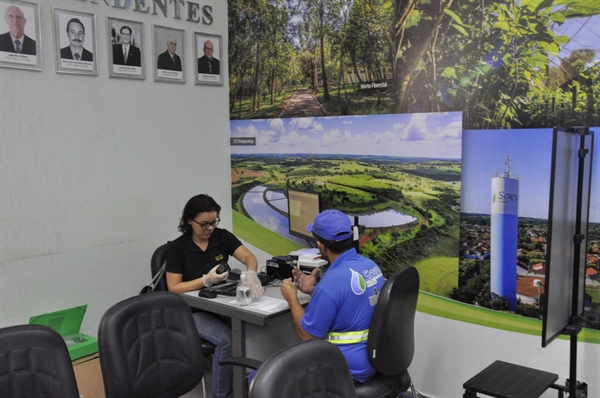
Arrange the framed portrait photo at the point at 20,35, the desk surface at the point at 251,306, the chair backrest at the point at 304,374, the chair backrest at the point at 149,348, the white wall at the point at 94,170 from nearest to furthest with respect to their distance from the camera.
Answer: the chair backrest at the point at 304,374 → the chair backrest at the point at 149,348 → the desk surface at the point at 251,306 → the framed portrait photo at the point at 20,35 → the white wall at the point at 94,170

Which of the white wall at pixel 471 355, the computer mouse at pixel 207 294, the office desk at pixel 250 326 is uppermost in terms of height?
the computer mouse at pixel 207 294

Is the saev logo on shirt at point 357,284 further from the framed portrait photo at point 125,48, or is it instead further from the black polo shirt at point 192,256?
the framed portrait photo at point 125,48

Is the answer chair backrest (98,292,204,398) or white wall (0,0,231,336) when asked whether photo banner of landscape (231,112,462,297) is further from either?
chair backrest (98,292,204,398)

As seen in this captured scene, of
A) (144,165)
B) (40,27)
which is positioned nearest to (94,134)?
(144,165)

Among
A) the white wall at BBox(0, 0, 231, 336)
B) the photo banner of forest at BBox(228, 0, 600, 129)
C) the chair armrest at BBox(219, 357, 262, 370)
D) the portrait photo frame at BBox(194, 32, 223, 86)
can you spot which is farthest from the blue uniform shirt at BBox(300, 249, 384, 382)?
the portrait photo frame at BBox(194, 32, 223, 86)

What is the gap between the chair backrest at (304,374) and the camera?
1.69m

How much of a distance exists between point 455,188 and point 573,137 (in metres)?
0.79

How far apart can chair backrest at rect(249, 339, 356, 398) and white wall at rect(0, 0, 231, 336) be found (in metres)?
2.27

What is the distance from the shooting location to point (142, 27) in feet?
12.7

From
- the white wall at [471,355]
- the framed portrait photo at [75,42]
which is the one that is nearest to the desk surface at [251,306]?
the white wall at [471,355]

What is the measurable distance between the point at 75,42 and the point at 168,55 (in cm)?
70

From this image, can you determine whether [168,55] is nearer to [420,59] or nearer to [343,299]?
[420,59]

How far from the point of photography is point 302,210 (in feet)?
12.3

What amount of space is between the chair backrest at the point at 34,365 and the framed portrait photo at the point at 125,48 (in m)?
2.17
